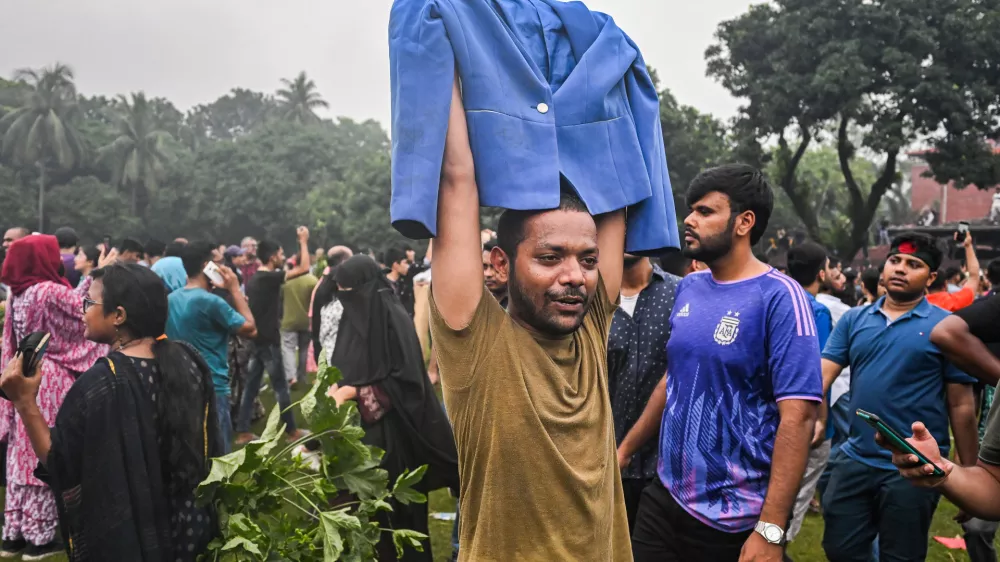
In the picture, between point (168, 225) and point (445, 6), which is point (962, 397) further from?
point (168, 225)

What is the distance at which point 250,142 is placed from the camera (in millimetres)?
44875

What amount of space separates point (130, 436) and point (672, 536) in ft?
7.14

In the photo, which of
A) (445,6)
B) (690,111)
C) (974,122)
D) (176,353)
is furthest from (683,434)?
(690,111)

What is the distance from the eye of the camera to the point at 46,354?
564 cm

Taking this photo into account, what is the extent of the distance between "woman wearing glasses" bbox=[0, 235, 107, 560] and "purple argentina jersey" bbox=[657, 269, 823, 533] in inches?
172

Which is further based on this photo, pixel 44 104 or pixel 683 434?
pixel 44 104

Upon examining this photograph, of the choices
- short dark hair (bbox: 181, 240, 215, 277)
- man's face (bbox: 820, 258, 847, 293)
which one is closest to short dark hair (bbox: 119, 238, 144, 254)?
short dark hair (bbox: 181, 240, 215, 277)

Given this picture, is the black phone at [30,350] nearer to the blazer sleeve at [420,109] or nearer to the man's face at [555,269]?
the blazer sleeve at [420,109]

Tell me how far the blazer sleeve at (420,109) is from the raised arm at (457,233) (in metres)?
0.06

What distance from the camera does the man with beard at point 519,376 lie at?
1928mm

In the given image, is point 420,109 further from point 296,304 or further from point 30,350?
point 296,304

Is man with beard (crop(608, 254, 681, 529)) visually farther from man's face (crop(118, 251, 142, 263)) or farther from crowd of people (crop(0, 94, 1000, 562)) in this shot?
man's face (crop(118, 251, 142, 263))

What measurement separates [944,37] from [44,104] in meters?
42.5

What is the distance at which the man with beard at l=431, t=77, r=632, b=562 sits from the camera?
193 cm
